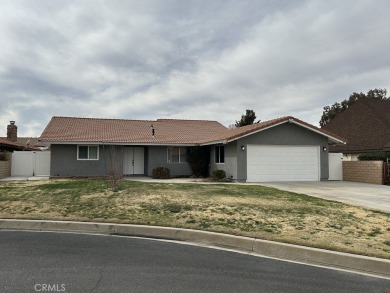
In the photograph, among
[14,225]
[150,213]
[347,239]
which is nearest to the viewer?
[347,239]

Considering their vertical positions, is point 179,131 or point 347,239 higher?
point 179,131

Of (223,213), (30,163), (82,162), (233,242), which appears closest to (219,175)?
(82,162)

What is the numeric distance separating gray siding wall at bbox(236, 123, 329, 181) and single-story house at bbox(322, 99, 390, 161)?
6.65m

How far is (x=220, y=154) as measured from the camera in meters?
24.1

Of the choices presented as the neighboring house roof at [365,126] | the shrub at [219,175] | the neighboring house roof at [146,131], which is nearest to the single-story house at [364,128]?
the neighboring house roof at [365,126]

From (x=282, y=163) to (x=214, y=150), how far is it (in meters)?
4.82

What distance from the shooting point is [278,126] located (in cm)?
2247

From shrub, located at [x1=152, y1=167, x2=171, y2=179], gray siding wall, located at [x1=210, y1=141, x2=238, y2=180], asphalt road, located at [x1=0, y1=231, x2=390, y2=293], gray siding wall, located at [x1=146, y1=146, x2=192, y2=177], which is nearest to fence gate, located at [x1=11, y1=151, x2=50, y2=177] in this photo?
gray siding wall, located at [x1=146, y1=146, x2=192, y2=177]

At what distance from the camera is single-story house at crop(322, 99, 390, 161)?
92.6ft

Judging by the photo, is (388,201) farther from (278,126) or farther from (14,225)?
(14,225)

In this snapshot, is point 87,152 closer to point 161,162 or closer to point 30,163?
point 30,163

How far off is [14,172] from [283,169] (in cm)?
1788

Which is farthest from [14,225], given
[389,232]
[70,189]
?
[389,232]

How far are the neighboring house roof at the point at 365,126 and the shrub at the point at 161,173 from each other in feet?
51.8
